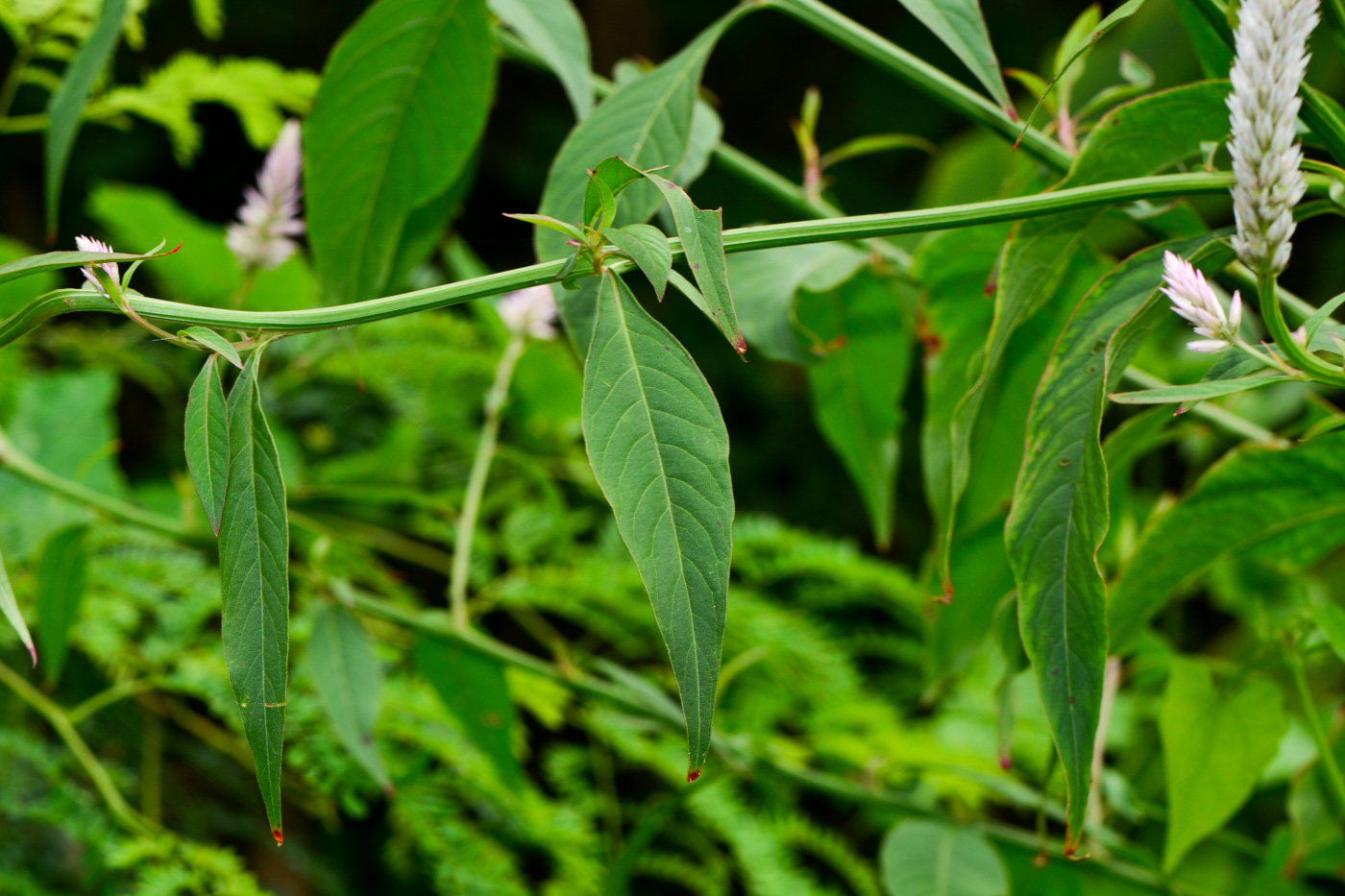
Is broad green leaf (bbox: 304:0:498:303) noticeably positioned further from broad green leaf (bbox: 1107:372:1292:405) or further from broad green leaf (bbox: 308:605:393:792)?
broad green leaf (bbox: 1107:372:1292:405)

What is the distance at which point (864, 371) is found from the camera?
1.49ft

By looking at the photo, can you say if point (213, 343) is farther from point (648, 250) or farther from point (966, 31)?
point (966, 31)

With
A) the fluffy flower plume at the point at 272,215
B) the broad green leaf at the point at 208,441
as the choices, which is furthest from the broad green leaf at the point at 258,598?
the fluffy flower plume at the point at 272,215

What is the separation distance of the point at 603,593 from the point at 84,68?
44 cm

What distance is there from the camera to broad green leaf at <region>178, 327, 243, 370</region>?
0.58ft

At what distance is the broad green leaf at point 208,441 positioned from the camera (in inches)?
7.6

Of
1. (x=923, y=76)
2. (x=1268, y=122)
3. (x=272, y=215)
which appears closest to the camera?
(x=1268, y=122)

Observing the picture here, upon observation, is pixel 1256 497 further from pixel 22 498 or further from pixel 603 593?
pixel 22 498

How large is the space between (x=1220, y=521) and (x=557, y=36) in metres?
0.30

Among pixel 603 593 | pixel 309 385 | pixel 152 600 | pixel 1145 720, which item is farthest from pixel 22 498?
pixel 1145 720

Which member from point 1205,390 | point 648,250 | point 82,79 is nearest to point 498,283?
point 648,250

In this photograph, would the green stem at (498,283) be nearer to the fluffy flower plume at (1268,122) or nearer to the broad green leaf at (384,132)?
the fluffy flower plume at (1268,122)

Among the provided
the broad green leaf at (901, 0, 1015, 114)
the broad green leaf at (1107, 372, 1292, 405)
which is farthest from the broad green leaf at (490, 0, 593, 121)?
the broad green leaf at (1107, 372, 1292, 405)

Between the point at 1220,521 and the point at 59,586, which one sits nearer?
the point at 1220,521
